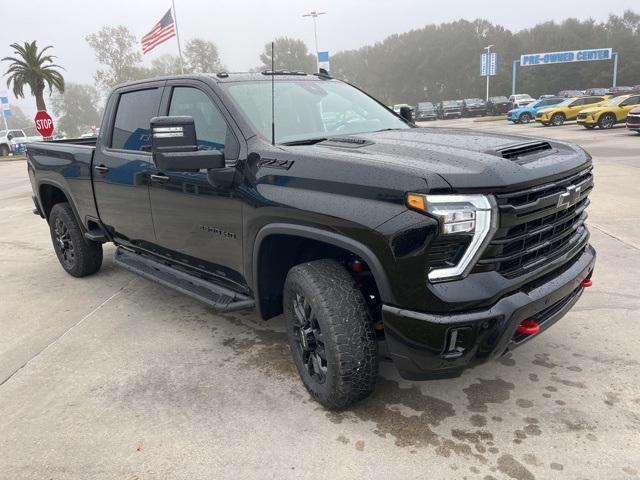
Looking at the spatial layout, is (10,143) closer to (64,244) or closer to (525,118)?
(525,118)

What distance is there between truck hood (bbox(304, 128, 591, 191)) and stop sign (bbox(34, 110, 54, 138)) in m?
17.5

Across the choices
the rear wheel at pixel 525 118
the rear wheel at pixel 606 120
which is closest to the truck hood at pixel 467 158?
the rear wheel at pixel 606 120

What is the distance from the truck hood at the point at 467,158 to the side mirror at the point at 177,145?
644 mm

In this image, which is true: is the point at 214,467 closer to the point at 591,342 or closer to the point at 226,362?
the point at 226,362

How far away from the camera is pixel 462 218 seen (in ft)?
7.20

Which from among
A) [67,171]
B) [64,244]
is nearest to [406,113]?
[67,171]

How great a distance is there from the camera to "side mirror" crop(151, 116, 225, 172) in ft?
9.07

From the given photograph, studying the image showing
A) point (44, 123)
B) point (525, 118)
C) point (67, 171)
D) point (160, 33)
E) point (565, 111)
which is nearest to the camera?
point (67, 171)

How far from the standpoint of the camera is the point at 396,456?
2.46 meters

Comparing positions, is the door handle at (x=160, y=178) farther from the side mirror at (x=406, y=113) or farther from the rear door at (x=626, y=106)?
the rear door at (x=626, y=106)

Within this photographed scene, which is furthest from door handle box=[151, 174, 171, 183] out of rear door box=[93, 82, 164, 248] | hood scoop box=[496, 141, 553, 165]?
hood scoop box=[496, 141, 553, 165]

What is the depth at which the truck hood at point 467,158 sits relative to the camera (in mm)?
2230

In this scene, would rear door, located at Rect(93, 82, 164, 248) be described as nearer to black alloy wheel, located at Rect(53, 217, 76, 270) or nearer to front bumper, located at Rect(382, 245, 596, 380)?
black alloy wheel, located at Rect(53, 217, 76, 270)

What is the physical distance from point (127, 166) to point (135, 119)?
16.6 inches
